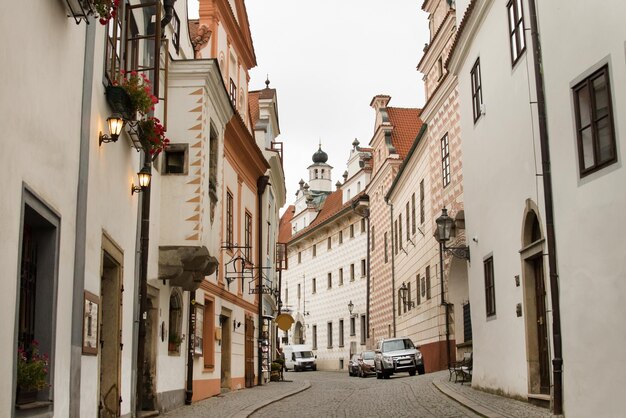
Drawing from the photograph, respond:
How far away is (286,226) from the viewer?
82.6 m

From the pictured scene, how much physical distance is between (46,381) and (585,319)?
7008mm

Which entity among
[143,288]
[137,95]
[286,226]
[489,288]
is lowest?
[143,288]

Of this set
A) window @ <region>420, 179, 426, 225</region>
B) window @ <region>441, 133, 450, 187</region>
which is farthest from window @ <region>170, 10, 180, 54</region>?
window @ <region>420, 179, 426, 225</region>

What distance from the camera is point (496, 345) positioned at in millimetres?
17281

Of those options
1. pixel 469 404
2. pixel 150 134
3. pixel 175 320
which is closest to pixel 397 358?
pixel 175 320

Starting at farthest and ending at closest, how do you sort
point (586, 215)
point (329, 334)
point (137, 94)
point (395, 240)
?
point (329, 334)
point (395, 240)
point (586, 215)
point (137, 94)

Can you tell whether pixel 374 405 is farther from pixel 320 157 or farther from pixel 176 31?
pixel 320 157

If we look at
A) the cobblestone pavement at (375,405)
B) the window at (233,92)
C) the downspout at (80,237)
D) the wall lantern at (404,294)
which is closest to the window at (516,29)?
the cobblestone pavement at (375,405)

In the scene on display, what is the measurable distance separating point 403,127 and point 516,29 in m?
33.1

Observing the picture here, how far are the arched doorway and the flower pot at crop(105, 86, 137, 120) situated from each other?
22.9ft

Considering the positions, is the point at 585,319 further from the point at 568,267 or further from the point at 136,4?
the point at 136,4

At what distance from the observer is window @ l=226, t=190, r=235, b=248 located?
23.3 meters

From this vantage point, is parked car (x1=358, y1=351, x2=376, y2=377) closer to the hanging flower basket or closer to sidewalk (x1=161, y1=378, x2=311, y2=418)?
sidewalk (x1=161, y1=378, x2=311, y2=418)

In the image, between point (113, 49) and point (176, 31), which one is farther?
point (176, 31)
